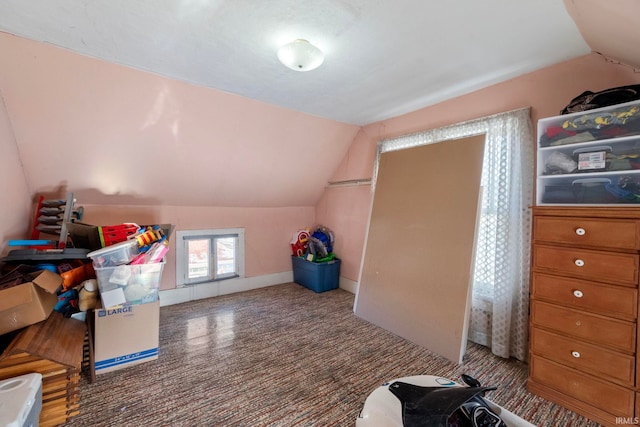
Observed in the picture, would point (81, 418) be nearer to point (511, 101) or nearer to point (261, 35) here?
point (261, 35)

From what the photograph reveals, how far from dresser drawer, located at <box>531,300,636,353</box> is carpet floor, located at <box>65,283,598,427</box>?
509mm

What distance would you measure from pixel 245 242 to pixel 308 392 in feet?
8.09

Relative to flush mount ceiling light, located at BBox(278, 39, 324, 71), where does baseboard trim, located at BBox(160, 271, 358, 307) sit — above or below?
below

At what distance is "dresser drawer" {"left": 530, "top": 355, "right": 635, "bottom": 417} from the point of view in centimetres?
146

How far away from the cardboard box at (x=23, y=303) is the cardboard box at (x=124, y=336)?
0.35 meters

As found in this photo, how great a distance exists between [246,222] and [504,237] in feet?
10.4

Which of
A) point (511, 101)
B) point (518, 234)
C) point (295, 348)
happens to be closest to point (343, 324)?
point (295, 348)

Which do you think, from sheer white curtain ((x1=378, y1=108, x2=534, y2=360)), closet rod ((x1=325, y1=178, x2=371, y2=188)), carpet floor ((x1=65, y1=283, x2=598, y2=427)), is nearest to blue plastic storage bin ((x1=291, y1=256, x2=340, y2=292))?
carpet floor ((x1=65, y1=283, x2=598, y2=427))

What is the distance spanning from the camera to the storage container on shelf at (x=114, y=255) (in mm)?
1887

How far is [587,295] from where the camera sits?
1575mm

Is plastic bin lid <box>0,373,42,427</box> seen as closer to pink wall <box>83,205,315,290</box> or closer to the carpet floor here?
the carpet floor

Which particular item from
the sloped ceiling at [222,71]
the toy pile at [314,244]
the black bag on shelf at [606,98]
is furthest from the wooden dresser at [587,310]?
the toy pile at [314,244]

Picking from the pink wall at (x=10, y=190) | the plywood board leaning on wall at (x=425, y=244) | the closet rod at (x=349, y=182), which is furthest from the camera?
the closet rod at (x=349, y=182)

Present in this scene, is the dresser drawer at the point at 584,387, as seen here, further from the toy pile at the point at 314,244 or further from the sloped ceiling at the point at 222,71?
the toy pile at the point at 314,244
